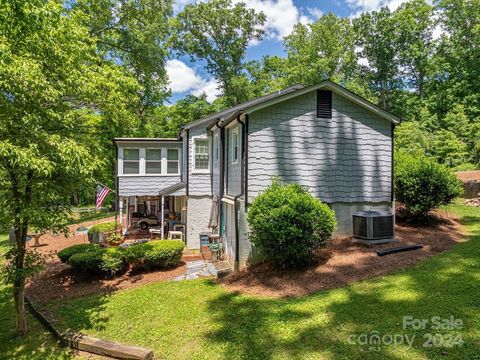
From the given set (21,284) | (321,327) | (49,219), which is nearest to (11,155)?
(49,219)

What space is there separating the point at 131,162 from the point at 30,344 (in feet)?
34.8

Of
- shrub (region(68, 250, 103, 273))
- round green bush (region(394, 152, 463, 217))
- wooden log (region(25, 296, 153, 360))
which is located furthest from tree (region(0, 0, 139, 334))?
round green bush (region(394, 152, 463, 217))

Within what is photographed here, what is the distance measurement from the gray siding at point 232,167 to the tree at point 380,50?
2813 centimetres

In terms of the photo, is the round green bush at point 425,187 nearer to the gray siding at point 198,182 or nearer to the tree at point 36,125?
the gray siding at point 198,182

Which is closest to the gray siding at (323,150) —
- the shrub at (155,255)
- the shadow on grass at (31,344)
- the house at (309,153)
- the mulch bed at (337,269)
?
the house at (309,153)

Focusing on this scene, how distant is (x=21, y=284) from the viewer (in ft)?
21.2

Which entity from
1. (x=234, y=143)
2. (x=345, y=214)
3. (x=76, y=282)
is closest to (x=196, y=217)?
(x=234, y=143)

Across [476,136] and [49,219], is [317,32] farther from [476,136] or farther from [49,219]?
[49,219]

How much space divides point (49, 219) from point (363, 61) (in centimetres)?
3663

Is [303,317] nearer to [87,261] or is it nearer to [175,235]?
[87,261]

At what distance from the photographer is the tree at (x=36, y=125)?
5.36 metres

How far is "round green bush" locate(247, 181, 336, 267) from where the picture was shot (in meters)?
7.78

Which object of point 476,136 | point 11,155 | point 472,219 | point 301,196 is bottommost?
point 472,219

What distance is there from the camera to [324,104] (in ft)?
32.8
